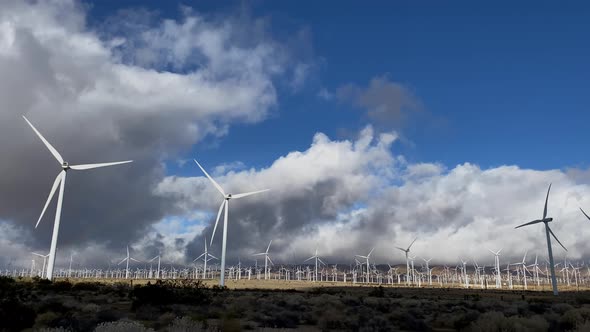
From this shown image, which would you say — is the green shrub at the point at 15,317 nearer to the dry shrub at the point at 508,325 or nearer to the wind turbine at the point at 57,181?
the dry shrub at the point at 508,325

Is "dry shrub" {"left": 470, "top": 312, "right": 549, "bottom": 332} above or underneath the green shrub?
underneath

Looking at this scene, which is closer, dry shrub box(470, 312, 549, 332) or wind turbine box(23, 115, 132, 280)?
dry shrub box(470, 312, 549, 332)

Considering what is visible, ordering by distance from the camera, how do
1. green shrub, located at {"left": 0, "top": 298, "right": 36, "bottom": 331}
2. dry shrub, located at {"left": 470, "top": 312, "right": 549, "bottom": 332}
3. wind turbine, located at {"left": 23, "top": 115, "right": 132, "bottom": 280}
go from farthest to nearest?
wind turbine, located at {"left": 23, "top": 115, "right": 132, "bottom": 280} → dry shrub, located at {"left": 470, "top": 312, "right": 549, "bottom": 332} → green shrub, located at {"left": 0, "top": 298, "right": 36, "bottom": 331}

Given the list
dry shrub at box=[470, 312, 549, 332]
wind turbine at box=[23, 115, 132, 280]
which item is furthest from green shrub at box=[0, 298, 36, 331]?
wind turbine at box=[23, 115, 132, 280]

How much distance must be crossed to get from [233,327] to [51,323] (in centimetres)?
883

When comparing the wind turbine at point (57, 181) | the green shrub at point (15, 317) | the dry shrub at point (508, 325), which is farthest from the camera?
the wind turbine at point (57, 181)

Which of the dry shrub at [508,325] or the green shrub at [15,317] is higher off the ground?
the green shrub at [15,317]

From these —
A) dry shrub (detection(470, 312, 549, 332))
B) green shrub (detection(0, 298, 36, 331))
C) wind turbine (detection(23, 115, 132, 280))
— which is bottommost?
dry shrub (detection(470, 312, 549, 332))

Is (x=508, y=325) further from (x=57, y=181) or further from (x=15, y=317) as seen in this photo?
(x=57, y=181)

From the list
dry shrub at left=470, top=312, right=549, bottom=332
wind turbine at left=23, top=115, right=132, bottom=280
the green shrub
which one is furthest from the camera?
wind turbine at left=23, top=115, right=132, bottom=280

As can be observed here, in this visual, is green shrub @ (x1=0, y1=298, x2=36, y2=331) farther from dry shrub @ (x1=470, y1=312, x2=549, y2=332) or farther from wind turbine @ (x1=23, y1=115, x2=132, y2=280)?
wind turbine @ (x1=23, y1=115, x2=132, y2=280)

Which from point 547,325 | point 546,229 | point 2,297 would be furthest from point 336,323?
point 546,229

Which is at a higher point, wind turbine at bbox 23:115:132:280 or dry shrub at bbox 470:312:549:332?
wind turbine at bbox 23:115:132:280

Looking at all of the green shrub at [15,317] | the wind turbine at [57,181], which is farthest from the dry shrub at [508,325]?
the wind turbine at [57,181]
